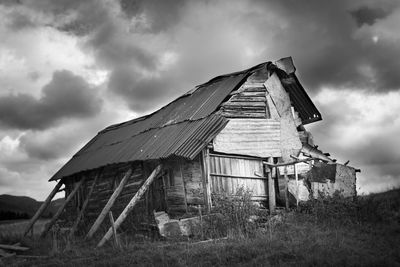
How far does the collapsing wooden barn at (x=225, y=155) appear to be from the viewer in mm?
11938

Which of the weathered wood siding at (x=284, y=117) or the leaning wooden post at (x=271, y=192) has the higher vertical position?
the weathered wood siding at (x=284, y=117)

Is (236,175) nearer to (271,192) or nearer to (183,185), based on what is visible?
(271,192)

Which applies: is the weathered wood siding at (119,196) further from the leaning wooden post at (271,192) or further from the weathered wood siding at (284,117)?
the weathered wood siding at (284,117)

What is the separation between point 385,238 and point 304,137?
7.39m

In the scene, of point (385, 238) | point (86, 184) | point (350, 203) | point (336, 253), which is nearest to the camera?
point (336, 253)

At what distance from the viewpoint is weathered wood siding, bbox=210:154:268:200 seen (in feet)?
39.3

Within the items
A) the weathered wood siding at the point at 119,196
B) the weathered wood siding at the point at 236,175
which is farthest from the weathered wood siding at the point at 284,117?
the weathered wood siding at the point at 119,196

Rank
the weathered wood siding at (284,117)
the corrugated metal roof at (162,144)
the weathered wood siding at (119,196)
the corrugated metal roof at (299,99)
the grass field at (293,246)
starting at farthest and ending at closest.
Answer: the corrugated metal roof at (299,99)
the weathered wood siding at (284,117)
the weathered wood siding at (119,196)
the corrugated metal roof at (162,144)
the grass field at (293,246)

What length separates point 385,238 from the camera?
9062 mm

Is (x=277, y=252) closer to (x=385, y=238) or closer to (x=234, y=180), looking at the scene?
(x=385, y=238)

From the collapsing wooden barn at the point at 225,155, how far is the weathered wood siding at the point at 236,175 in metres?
0.03

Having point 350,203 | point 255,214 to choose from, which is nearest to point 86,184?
point 255,214

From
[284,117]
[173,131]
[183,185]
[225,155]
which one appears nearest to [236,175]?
[225,155]

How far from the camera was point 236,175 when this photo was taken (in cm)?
1237
